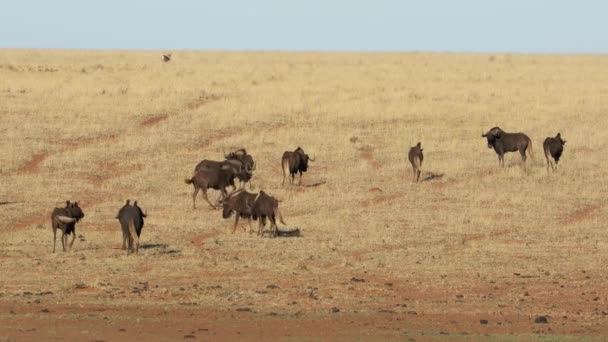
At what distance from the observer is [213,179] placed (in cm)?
2964

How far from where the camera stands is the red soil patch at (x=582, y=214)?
1075 inches

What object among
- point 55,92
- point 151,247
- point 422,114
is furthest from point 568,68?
point 151,247

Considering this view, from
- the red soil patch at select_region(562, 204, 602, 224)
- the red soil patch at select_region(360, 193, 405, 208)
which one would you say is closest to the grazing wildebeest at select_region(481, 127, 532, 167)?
the red soil patch at select_region(360, 193, 405, 208)

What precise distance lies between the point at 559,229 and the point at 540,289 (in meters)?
6.95

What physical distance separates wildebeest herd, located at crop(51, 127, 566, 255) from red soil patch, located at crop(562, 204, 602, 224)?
192 inches

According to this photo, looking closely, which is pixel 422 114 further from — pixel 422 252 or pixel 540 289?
pixel 540 289

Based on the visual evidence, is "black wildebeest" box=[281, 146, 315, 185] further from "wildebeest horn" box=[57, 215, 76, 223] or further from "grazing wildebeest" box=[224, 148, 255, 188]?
"wildebeest horn" box=[57, 215, 76, 223]

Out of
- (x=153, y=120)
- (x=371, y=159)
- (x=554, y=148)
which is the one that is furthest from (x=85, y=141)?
(x=554, y=148)

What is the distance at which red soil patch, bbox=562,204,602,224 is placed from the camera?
89.6 ft

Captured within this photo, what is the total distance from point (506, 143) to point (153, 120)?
1322cm

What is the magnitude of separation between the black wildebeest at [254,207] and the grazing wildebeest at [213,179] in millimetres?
2943

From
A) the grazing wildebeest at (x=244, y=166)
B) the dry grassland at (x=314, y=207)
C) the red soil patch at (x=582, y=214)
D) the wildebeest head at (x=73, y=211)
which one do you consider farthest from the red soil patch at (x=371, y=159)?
the wildebeest head at (x=73, y=211)

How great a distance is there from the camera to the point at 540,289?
19312mm

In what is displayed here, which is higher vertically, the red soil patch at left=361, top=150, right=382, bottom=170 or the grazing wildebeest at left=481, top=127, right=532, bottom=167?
the grazing wildebeest at left=481, top=127, right=532, bottom=167
